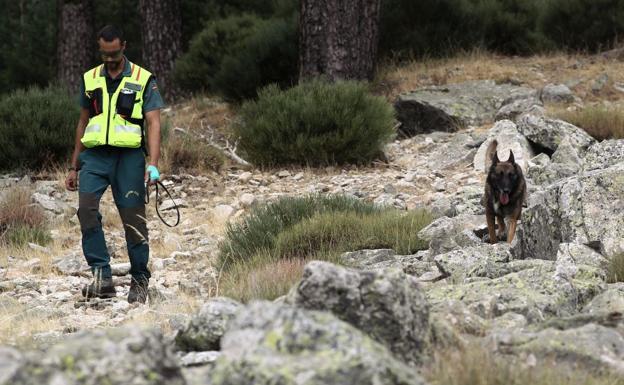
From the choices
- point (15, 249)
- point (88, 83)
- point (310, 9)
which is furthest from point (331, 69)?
point (88, 83)

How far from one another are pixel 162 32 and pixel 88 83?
36.0ft

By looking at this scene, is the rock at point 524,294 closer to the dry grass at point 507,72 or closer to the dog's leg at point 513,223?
→ the dog's leg at point 513,223

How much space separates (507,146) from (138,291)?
4990 millimetres

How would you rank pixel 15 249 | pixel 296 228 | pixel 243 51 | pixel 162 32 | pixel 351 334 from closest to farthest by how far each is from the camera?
pixel 351 334 < pixel 296 228 < pixel 15 249 < pixel 243 51 < pixel 162 32

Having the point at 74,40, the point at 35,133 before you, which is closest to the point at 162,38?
the point at 74,40

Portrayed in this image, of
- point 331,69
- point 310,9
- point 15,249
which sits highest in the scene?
point 310,9

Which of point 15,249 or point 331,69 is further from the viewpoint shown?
point 331,69

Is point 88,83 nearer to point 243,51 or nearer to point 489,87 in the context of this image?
point 489,87

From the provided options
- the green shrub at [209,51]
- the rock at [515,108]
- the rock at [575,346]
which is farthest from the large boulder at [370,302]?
the green shrub at [209,51]

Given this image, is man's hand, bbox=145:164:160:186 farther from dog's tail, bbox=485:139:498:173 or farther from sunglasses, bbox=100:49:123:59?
dog's tail, bbox=485:139:498:173

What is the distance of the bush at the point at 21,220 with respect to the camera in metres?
9.21

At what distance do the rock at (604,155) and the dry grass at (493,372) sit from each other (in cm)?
576

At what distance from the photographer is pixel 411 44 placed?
53.6 ft

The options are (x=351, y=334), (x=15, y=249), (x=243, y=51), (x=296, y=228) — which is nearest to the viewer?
(x=351, y=334)
